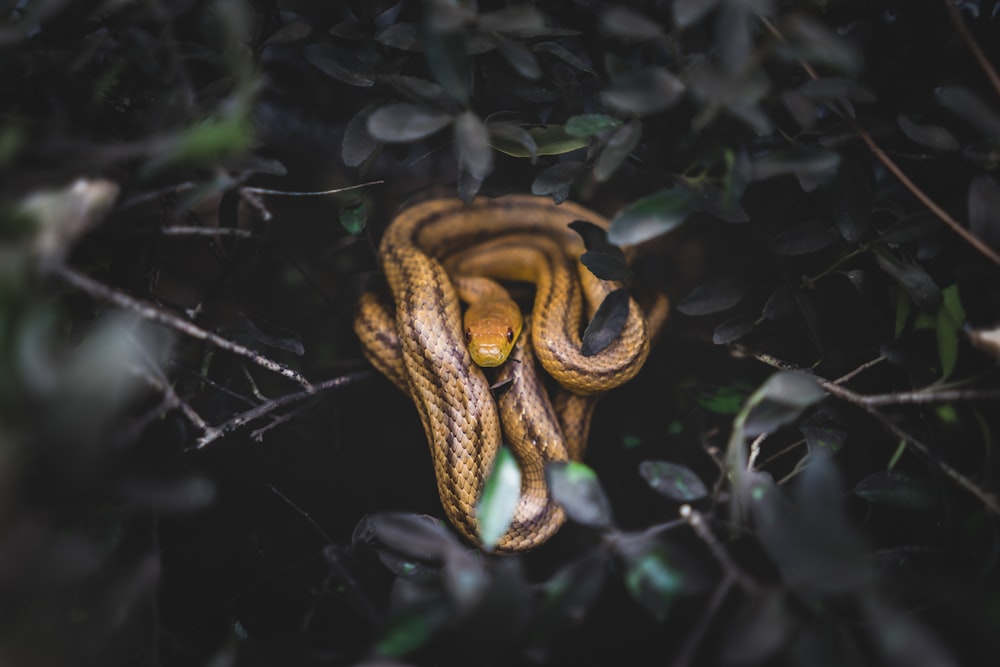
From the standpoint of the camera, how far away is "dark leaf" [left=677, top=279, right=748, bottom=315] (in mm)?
1926

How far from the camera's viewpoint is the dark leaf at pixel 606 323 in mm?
1915

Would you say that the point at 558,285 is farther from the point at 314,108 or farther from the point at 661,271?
the point at 314,108

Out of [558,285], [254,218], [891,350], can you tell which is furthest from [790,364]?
[254,218]

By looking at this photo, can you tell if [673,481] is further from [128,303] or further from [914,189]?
[128,303]

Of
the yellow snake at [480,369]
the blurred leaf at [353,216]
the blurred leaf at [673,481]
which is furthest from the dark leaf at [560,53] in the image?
the blurred leaf at [673,481]

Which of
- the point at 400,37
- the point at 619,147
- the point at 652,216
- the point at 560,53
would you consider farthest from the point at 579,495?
the point at 400,37

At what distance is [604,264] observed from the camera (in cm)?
185

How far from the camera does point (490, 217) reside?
2959mm

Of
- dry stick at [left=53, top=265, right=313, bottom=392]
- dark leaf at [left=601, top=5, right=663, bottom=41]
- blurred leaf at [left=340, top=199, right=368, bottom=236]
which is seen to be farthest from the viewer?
blurred leaf at [left=340, top=199, right=368, bottom=236]

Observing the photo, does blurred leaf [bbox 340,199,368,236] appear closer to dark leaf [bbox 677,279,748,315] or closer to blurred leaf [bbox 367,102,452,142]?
blurred leaf [bbox 367,102,452,142]

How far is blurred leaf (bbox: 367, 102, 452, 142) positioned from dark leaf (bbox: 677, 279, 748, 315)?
99 cm

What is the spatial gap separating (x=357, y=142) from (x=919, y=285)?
5.60ft

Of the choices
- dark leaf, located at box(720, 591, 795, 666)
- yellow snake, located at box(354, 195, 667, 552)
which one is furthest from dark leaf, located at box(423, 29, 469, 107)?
dark leaf, located at box(720, 591, 795, 666)

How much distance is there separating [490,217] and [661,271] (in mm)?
905
